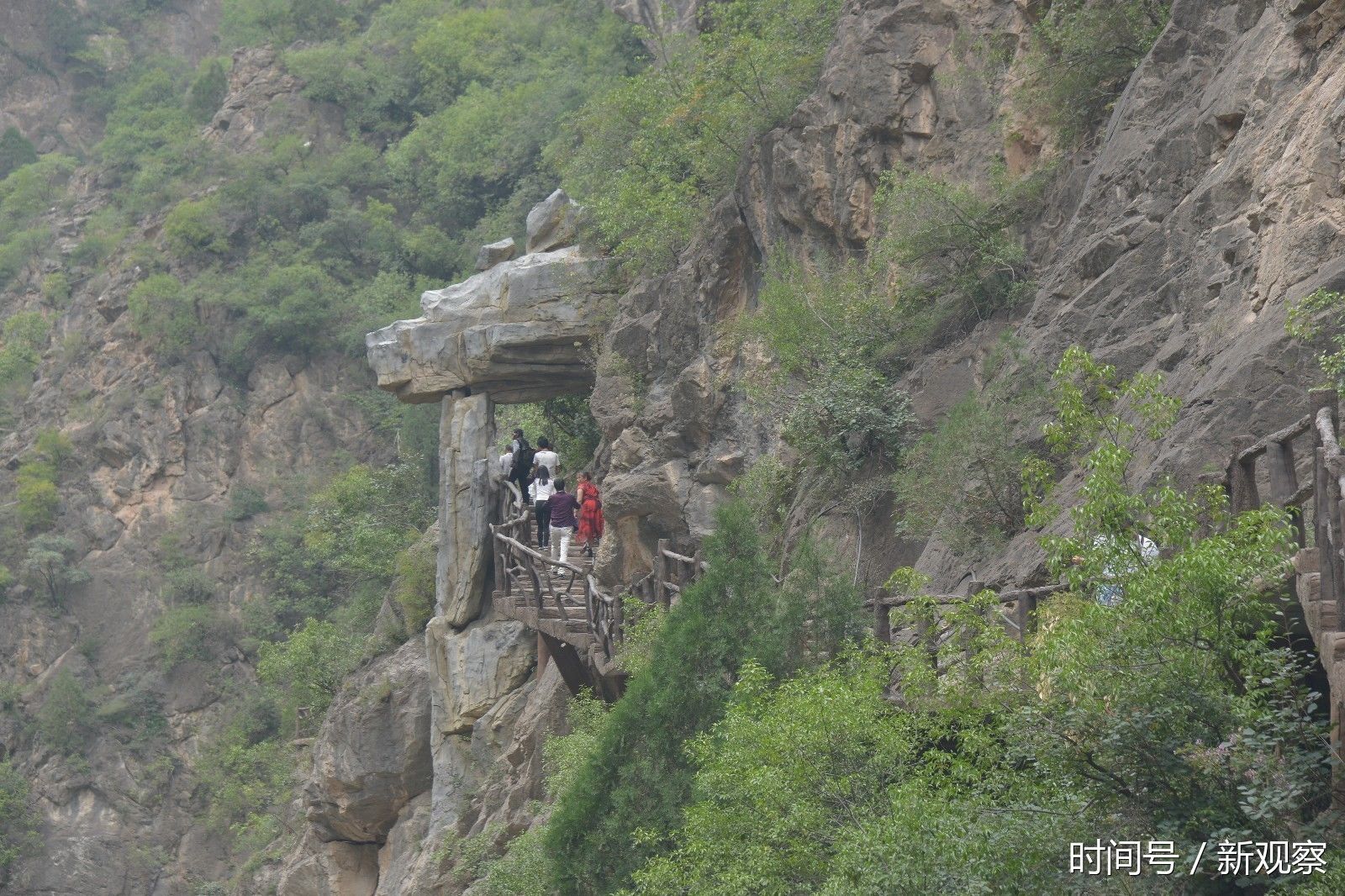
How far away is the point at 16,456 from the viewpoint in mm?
41719

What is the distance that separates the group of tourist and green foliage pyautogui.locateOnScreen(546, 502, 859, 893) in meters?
7.72

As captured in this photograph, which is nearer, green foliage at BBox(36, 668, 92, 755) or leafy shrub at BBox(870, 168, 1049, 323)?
leafy shrub at BBox(870, 168, 1049, 323)

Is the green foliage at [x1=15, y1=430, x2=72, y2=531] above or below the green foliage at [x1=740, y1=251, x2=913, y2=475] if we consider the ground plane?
below

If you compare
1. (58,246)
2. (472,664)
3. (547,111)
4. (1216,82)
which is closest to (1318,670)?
(1216,82)

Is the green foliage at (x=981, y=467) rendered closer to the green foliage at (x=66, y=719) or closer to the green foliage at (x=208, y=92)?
the green foliage at (x=66, y=719)

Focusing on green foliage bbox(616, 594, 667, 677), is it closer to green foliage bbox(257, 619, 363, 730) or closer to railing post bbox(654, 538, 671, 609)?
railing post bbox(654, 538, 671, 609)

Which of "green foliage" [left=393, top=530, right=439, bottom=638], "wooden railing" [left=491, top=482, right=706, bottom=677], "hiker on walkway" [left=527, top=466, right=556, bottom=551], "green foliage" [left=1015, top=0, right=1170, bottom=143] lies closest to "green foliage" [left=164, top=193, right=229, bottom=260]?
"green foliage" [left=393, top=530, right=439, bottom=638]

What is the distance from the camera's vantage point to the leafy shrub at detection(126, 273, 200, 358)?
41312 mm

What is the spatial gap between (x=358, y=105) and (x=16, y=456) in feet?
45.6

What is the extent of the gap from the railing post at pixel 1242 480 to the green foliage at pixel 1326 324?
1.71ft

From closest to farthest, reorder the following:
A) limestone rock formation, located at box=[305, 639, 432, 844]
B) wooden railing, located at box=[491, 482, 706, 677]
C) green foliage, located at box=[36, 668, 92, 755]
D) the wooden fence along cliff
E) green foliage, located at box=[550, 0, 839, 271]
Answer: the wooden fence along cliff
wooden railing, located at box=[491, 482, 706, 677]
green foliage, located at box=[550, 0, 839, 271]
limestone rock formation, located at box=[305, 639, 432, 844]
green foliage, located at box=[36, 668, 92, 755]

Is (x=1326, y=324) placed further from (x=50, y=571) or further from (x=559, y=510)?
(x=50, y=571)

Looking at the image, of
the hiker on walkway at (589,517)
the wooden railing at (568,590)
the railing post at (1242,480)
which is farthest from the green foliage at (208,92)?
the railing post at (1242,480)

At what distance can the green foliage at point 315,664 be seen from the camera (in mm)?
29250
